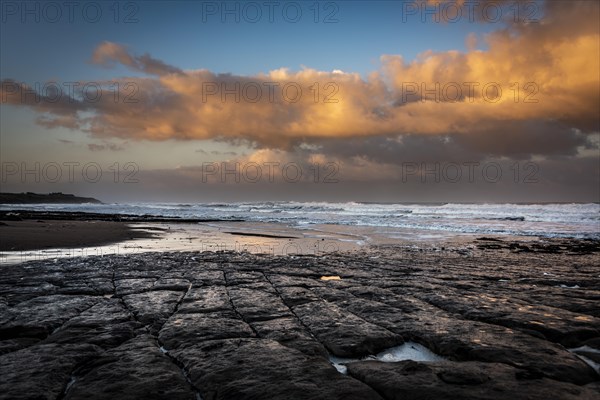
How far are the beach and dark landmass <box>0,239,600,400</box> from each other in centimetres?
2

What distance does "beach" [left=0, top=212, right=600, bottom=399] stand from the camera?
108 inches

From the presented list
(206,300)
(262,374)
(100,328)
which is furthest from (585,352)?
(100,328)

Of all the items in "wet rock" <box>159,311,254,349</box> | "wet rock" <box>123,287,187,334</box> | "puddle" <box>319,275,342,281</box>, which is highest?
"wet rock" <box>159,311,254,349</box>

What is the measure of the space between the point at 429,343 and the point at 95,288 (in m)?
5.35

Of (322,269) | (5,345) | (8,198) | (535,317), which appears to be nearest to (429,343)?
(535,317)

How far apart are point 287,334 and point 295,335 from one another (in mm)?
91

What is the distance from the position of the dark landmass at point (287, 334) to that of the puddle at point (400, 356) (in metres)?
0.08

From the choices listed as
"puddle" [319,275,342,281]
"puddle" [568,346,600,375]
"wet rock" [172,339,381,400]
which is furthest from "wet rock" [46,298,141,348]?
"puddle" [568,346,600,375]

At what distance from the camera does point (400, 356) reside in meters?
3.59

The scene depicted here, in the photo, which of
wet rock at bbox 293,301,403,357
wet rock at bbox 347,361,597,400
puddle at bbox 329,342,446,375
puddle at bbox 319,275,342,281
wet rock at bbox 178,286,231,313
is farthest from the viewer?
puddle at bbox 319,275,342,281

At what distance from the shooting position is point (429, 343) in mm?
3805

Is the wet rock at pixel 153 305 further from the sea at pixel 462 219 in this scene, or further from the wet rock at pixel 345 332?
the sea at pixel 462 219

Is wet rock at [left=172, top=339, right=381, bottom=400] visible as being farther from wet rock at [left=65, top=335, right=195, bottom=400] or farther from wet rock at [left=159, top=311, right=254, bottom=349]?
wet rock at [left=159, top=311, right=254, bottom=349]

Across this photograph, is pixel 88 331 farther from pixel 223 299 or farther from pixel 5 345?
pixel 223 299
